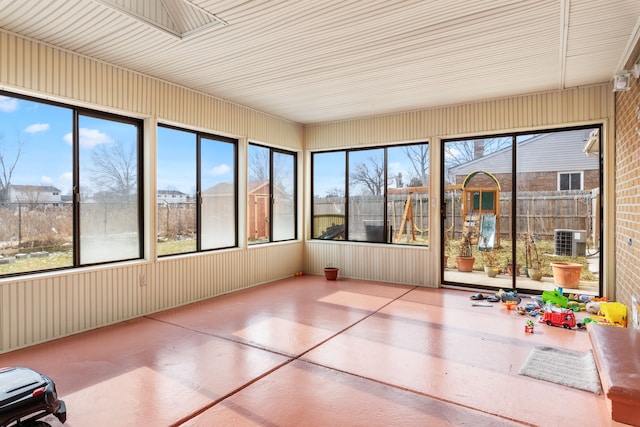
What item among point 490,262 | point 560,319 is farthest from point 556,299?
point 490,262

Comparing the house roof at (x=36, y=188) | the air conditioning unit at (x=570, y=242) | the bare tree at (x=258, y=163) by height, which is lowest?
the air conditioning unit at (x=570, y=242)

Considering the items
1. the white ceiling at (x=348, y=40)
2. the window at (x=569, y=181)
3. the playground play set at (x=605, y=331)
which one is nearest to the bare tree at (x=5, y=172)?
the white ceiling at (x=348, y=40)

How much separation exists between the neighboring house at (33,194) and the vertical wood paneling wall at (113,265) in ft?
2.59

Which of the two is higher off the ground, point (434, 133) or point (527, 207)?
point (434, 133)

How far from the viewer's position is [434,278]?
6.16m

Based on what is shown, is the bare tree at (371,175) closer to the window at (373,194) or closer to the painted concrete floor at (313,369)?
the window at (373,194)

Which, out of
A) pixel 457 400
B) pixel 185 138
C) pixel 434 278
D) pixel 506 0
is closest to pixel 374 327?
pixel 457 400

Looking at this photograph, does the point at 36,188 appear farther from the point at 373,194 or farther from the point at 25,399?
the point at 373,194

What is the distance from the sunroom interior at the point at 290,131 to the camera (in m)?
3.37

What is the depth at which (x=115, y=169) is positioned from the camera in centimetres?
447

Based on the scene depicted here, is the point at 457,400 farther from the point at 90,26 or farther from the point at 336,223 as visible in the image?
the point at 336,223

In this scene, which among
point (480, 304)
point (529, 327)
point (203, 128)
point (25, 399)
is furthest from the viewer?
point (203, 128)

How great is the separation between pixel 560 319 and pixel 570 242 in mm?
2264

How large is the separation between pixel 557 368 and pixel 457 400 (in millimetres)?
1125
